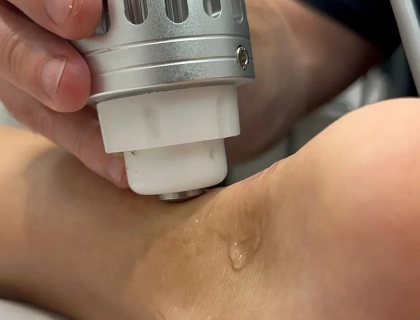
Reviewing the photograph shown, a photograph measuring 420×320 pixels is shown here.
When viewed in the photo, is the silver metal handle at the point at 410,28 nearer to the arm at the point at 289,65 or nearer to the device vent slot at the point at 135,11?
the arm at the point at 289,65

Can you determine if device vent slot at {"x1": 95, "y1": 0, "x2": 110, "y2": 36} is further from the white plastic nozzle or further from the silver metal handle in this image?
the silver metal handle

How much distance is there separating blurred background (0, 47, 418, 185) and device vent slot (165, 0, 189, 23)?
364 millimetres

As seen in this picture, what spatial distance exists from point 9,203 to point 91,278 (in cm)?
13

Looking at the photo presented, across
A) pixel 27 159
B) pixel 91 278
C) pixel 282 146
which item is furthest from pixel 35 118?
pixel 282 146

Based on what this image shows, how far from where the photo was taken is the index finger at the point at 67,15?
31cm

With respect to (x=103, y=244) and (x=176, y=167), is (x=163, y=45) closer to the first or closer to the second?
(x=176, y=167)

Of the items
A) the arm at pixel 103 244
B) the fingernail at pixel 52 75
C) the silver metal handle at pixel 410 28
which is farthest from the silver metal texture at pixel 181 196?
the silver metal handle at pixel 410 28

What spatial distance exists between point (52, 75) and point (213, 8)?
0.12 meters

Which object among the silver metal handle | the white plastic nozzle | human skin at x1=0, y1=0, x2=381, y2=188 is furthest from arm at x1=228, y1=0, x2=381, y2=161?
the white plastic nozzle

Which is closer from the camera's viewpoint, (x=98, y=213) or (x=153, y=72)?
(x=153, y=72)

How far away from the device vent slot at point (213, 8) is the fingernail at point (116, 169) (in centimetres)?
16

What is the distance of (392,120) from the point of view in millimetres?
282

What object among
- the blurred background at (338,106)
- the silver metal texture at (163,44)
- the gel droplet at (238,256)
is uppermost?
the silver metal texture at (163,44)

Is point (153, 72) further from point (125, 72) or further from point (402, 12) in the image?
point (402, 12)
